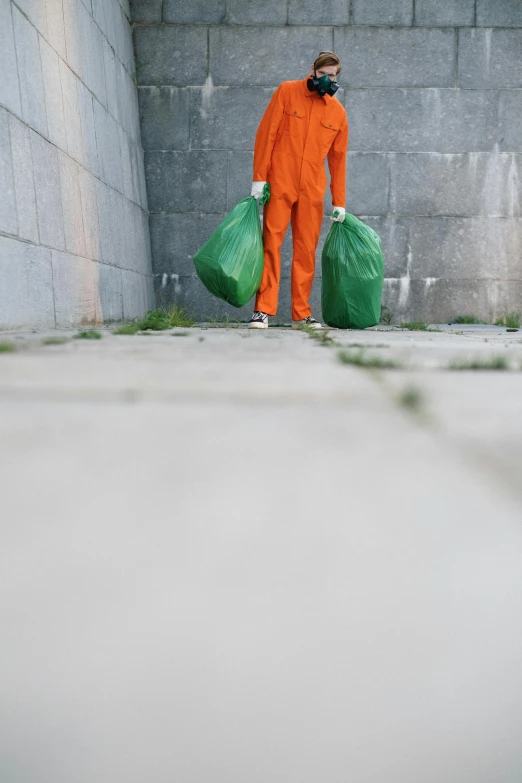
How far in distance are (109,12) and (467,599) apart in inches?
205

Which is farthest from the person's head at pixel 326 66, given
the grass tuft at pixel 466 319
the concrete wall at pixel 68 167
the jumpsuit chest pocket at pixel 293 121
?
the grass tuft at pixel 466 319

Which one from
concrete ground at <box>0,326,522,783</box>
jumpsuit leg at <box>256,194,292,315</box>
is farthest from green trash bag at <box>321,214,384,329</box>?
concrete ground at <box>0,326,522,783</box>

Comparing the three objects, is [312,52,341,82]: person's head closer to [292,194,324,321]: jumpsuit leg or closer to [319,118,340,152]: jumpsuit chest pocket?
[319,118,340,152]: jumpsuit chest pocket

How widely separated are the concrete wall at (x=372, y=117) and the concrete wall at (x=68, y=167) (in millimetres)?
433

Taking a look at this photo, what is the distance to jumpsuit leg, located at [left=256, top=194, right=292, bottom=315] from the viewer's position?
4.11 metres

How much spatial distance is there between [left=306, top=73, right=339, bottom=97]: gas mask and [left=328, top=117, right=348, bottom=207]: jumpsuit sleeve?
26 cm

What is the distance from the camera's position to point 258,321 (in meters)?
4.00

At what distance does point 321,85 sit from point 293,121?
0.25 metres

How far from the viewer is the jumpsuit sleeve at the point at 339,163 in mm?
4266

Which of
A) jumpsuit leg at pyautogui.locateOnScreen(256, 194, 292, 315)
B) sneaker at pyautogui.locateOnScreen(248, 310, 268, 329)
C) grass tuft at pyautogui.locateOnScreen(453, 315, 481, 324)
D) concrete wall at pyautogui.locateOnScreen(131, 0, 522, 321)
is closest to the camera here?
sneaker at pyautogui.locateOnScreen(248, 310, 268, 329)

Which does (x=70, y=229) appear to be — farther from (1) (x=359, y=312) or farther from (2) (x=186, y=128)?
(2) (x=186, y=128)

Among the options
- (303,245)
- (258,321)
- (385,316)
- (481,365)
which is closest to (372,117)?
(385,316)

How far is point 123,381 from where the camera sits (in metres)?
1.00

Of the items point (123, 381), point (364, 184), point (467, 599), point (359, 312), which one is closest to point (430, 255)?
point (364, 184)
